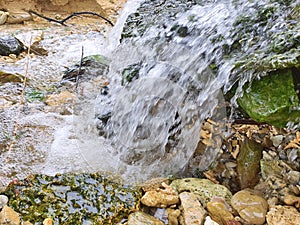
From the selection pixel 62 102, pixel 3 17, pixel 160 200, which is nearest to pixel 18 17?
pixel 3 17

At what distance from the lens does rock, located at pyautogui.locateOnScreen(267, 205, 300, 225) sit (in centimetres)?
148

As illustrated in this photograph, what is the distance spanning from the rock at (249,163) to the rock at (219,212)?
0.23m

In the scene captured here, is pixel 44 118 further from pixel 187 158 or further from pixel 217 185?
pixel 217 185

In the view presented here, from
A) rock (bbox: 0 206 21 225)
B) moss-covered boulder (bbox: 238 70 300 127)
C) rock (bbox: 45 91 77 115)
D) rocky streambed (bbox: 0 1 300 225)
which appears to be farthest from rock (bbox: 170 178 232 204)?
rock (bbox: 45 91 77 115)

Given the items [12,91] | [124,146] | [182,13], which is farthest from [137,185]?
[12,91]

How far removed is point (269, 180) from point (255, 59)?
2.26 feet

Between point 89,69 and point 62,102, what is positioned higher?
point 89,69

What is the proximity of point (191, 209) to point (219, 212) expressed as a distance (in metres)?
0.14

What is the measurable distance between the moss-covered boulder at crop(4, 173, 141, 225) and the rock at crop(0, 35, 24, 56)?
85.6 inches

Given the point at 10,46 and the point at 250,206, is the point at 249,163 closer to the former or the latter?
the point at 250,206

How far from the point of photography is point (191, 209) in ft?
5.32

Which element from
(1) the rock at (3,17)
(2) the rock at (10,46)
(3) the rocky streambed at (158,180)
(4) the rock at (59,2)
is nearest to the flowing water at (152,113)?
(3) the rocky streambed at (158,180)

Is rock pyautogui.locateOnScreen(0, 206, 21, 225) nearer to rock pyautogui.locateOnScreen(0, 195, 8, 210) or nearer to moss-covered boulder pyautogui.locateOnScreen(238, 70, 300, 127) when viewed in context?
rock pyautogui.locateOnScreen(0, 195, 8, 210)

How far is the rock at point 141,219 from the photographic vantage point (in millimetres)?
1587
